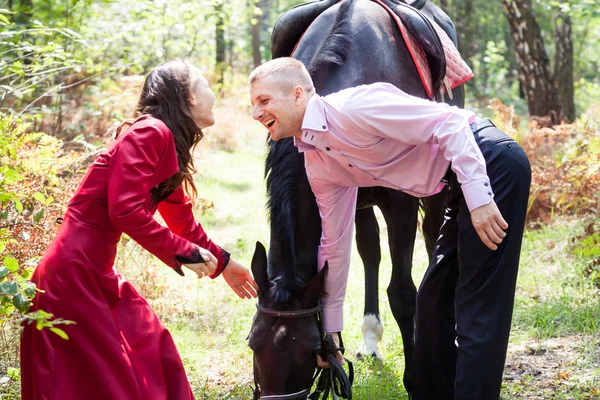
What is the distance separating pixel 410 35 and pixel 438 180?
64.9 inches

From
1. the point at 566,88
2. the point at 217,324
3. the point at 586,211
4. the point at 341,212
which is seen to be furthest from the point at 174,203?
the point at 566,88

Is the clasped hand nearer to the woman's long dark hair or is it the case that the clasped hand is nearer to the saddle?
the woman's long dark hair

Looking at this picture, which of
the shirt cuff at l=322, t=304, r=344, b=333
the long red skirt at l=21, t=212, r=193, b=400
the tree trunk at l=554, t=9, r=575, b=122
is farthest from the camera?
the tree trunk at l=554, t=9, r=575, b=122

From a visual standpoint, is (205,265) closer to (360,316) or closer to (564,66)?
(360,316)

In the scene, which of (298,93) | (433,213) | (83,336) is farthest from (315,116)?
(433,213)

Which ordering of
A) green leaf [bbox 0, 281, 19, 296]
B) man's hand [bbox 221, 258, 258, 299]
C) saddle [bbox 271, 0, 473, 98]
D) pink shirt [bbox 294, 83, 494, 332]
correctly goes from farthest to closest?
saddle [bbox 271, 0, 473, 98] → man's hand [bbox 221, 258, 258, 299] → pink shirt [bbox 294, 83, 494, 332] → green leaf [bbox 0, 281, 19, 296]

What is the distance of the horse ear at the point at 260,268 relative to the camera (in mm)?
3373

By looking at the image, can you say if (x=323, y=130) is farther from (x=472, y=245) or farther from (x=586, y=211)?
(x=586, y=211)

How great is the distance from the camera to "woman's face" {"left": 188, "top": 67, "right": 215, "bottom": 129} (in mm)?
3234

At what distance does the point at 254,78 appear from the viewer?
3232 millimetres

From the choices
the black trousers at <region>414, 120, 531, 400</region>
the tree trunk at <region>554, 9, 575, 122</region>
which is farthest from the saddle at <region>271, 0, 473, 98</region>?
the tree trunk at <region>554, 9, 575, 122</region>

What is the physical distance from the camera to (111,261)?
3.08 meters

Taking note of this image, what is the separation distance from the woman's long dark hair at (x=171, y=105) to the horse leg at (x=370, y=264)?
233 centimetres

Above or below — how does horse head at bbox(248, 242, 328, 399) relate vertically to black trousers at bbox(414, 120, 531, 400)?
below
